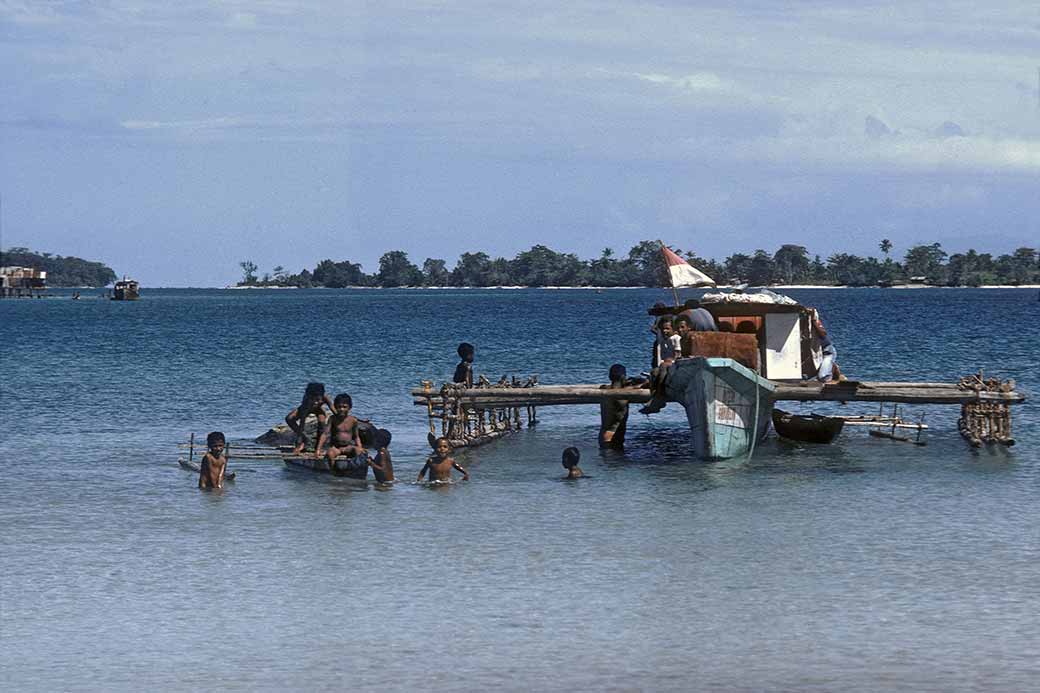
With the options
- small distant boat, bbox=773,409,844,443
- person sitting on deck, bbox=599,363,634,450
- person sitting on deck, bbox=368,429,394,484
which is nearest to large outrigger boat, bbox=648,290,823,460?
Result: small distant boat, bbox=773,409,844,443

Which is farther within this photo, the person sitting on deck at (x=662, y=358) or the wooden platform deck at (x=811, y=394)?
the wooden platform deck at (x=811, y=394)

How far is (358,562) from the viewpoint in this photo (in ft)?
67.9

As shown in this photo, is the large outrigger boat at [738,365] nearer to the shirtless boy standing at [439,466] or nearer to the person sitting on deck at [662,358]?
the person sitting on deck at [662,358]

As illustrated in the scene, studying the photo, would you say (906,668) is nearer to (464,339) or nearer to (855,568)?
(855,568)

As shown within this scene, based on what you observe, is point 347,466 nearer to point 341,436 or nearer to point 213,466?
point 341,436

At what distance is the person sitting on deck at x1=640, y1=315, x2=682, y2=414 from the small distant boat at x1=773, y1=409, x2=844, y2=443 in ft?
12.6

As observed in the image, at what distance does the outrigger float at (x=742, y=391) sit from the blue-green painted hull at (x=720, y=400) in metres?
0.02

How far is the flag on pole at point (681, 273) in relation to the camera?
1326 inches

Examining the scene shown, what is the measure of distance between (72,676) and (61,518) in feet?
32.0

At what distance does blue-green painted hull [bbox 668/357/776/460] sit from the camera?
30219 millimetres

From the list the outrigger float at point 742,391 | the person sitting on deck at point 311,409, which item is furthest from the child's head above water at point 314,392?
the outrigger float at point 742,391

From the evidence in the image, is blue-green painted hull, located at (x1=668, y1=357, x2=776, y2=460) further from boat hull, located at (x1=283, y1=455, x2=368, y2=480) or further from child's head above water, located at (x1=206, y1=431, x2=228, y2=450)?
child's head above water, located at (x1=206, y1=431, x2=228, y2=450)

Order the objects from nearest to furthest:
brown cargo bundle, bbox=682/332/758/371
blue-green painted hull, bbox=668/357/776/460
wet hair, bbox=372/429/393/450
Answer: wet hair, bbox=372/429/393/450 < blue-green painted hull, bbox=668/357/776/460 < brown cargo bundle, bbox=682/332/758/371

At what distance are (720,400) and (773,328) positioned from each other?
5.30 m
